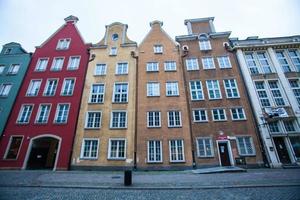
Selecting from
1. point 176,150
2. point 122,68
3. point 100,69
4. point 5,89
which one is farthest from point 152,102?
point 5,89

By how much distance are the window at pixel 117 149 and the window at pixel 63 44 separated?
16915mm

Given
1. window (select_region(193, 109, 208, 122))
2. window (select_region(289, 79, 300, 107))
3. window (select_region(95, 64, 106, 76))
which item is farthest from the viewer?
window (select_region(95, 64, 106, 76))

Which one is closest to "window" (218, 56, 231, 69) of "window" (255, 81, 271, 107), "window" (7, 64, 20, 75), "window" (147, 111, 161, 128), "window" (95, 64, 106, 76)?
"window" (255, 81, 271, 107)

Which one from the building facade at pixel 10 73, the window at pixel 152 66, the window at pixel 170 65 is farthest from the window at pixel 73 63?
the window at pixel 170 65

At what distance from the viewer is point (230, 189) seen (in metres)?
8.41

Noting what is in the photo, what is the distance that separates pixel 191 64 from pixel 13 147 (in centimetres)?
2500

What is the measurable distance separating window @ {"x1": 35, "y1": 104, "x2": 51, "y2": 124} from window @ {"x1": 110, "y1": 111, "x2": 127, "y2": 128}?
830 cm

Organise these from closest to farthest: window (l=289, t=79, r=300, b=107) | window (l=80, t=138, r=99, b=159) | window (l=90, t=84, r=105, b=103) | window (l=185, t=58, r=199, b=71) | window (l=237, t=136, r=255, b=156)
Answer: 1. window (l=237, t=136, r=255, b=156)
2. window (l=80, t=138, r=99, b=159)
3. window (l=289, t=79, r=300, b=107)
4. window (l=90, t=84, r=105, b=103)
5. window (l=185, t=58, r=199, b=71)

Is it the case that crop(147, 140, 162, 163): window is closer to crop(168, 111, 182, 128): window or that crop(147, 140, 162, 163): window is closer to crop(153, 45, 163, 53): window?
crop(168, 111, 182, 128): window

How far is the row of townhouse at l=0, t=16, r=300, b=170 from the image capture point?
16891 millimetres

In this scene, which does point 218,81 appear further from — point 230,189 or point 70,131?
point 70,131

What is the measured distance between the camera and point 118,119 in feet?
60.9

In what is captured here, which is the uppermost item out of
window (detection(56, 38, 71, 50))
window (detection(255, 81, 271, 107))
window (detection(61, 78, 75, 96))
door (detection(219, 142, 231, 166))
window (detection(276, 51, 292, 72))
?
window (detection(56, 38, 71, 50))

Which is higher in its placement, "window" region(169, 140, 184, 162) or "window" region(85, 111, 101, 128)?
"window" region(85, 111, 101, 128)
